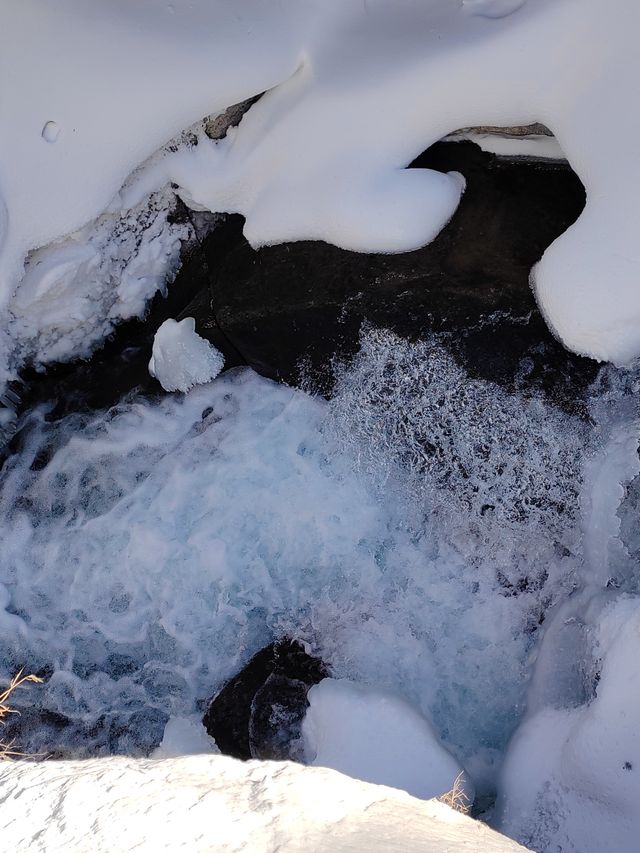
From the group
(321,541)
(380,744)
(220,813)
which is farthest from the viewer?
(321,541)

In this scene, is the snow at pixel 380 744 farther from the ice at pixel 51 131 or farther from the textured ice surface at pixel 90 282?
the ice at pixel 51 131

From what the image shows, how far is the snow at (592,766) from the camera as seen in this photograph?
2.37 metres

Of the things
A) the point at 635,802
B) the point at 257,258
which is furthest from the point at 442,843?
the point at 257,258

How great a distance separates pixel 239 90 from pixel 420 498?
1.81 m

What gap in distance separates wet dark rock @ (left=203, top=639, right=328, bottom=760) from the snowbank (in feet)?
3.21

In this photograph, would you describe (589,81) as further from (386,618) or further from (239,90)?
(386,618)

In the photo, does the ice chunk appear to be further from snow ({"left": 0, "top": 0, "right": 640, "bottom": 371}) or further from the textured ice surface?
snow ({"left": 0, "top": 0, "right": 640, "bottom": 371})

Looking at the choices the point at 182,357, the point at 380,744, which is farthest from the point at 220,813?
the point at 182,357

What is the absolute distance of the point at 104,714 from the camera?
313cm

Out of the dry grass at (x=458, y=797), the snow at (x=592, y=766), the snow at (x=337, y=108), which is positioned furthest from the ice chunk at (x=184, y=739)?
the snow at (x=337, y=108)

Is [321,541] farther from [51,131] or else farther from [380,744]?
[51,131]

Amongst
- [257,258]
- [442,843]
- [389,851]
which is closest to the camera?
[389,851]

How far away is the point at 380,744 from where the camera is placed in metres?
2.67

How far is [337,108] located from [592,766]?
8.37 ft
